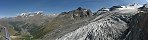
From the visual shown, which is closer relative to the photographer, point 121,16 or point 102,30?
point 102,30

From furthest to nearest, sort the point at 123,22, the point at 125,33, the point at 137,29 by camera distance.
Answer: the point at 123,22 < the point at 125,33 < the point at 137,29

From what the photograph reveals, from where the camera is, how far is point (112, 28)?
7444 centimetres

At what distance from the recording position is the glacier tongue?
235 ft

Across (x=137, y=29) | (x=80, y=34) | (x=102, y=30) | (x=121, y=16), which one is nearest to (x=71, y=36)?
(x=80, y=34)

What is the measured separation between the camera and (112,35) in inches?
2837

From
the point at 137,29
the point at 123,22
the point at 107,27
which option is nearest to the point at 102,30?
the point at 107,27

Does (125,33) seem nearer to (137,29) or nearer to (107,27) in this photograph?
(107,27)

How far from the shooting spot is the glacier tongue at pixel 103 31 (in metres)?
71.7

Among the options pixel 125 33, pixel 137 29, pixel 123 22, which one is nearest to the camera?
pixel 137 29

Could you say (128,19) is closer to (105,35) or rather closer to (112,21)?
(112,21)

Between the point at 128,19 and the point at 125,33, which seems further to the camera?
the point at 128,19

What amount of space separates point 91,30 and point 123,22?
8.72 m

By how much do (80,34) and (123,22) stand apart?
1141 centimetres

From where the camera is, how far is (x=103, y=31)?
241 ft
